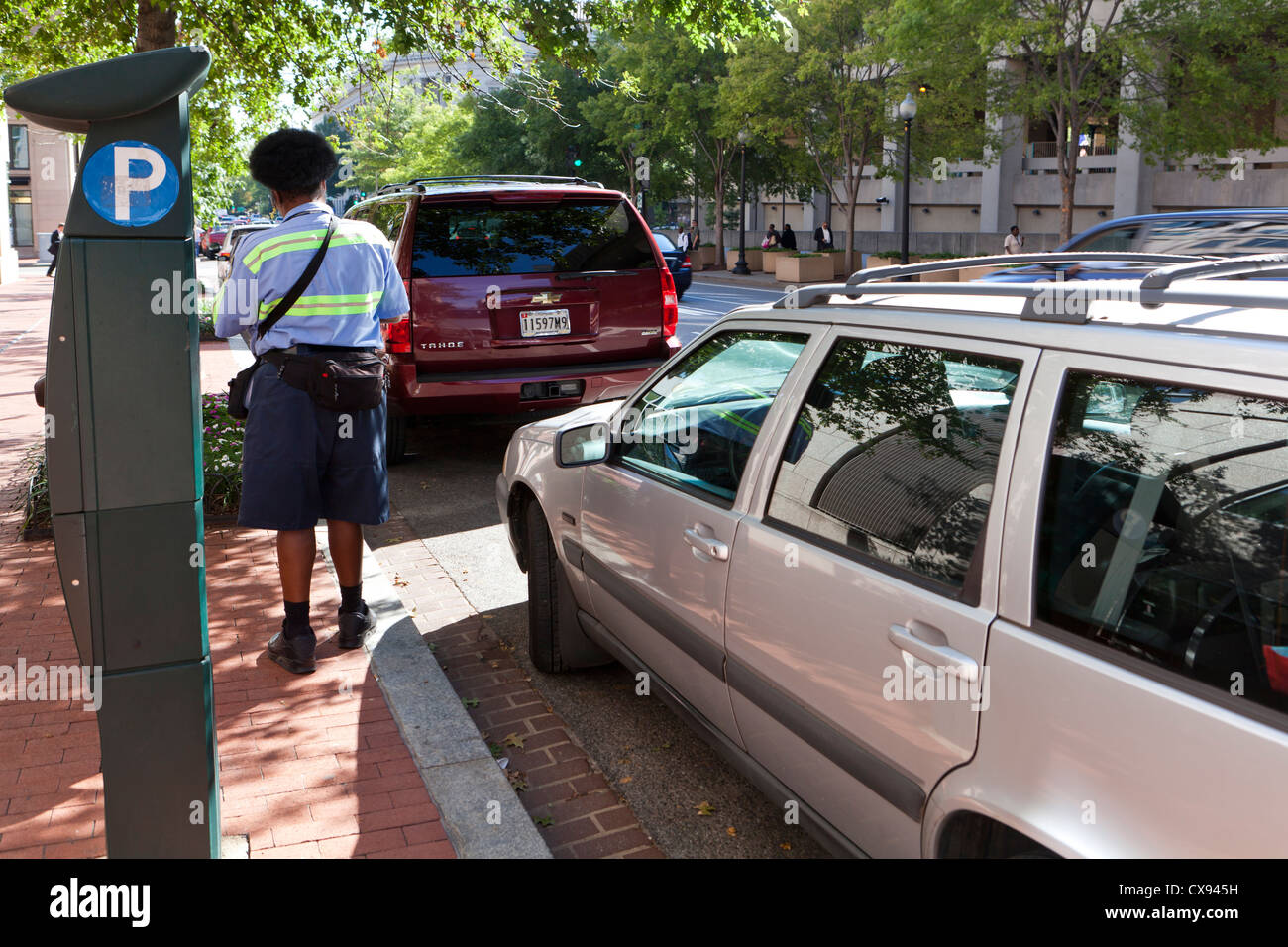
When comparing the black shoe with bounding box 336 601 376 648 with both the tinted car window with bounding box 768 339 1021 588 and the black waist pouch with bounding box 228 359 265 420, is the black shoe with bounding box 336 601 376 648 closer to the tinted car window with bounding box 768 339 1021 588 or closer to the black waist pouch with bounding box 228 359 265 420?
the black waist pouch with bounding box 228 359 265 420

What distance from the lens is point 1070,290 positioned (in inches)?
99.6

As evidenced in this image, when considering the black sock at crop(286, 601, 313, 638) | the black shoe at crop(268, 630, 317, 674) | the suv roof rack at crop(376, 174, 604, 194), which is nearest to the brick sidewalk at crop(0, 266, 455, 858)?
the black shoe at crop(268, 630, 317, 674)

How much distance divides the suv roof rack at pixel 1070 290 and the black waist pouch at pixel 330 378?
189 centimetres

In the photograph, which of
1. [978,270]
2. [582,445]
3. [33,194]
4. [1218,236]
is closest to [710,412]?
[582,445]

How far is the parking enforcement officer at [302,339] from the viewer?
456 cm

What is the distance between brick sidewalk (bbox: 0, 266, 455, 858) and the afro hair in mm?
2018

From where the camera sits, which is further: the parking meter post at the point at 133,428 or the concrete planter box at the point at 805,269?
the concrete planter box at the point at 805,269

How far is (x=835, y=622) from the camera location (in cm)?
286

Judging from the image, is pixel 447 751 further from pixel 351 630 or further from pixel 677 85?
pixel 677 85

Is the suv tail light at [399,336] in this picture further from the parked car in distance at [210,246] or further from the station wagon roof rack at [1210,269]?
the parked car in distance at [210,246]

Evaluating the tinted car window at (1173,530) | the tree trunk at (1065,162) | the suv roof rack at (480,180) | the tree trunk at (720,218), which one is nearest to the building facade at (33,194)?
the tree trunk at (720,218)

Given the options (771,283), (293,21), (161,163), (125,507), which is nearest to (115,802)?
(125,507)

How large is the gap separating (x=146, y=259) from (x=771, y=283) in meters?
36.9
